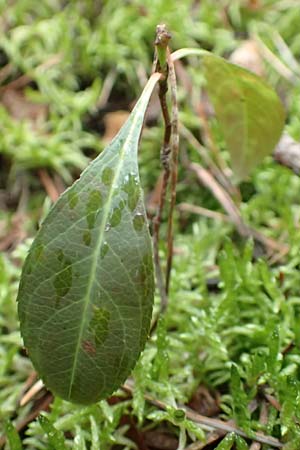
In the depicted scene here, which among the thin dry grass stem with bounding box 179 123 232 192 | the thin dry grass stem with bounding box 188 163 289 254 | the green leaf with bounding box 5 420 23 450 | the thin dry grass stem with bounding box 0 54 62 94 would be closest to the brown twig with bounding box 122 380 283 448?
the green leaf with bounding box 5 420 23 450

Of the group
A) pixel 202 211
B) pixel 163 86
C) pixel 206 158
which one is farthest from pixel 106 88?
pixel 163 86

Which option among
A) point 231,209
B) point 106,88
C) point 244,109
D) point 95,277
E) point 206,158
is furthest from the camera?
point 106,88

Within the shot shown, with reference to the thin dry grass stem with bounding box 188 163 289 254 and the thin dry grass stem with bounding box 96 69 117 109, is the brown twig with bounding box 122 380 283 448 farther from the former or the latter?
the thin dry grass stem with bounding box 96 69 117 109

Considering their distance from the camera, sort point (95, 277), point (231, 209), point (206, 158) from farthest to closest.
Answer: point (206, 158)
point (231, 209)
point (95, 277)

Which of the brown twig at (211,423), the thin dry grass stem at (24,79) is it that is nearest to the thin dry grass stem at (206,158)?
the thin dry grass stem at (24,79)

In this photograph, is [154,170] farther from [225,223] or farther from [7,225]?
[7,225]

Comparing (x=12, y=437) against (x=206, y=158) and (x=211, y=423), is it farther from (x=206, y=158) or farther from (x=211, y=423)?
(x=206, y=158)
